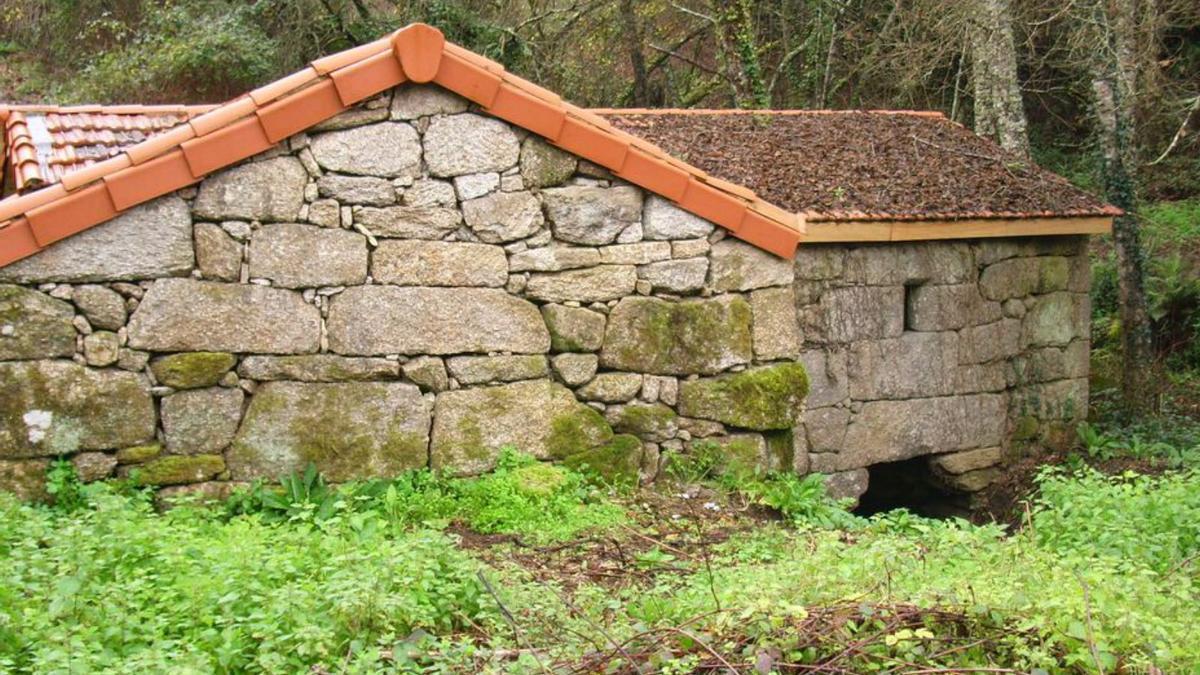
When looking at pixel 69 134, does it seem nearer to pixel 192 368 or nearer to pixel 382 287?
pixel 192 368

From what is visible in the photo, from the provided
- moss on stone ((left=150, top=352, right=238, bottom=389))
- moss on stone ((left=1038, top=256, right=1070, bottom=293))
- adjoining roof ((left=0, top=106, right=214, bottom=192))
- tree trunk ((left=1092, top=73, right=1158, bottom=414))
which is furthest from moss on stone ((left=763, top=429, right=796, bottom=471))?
tree trunk ((left=1092, top=73, right=1158, bottom=414))

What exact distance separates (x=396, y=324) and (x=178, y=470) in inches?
55.3

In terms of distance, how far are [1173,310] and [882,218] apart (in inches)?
250

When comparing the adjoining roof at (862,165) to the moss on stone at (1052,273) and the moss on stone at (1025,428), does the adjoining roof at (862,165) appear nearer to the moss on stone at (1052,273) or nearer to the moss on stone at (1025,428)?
the moss on stone at (1052,273)

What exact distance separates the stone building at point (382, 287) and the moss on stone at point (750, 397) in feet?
0.05

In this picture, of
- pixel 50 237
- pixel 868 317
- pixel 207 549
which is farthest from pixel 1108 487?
pixel 50 237

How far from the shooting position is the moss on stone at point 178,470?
21.3 feet

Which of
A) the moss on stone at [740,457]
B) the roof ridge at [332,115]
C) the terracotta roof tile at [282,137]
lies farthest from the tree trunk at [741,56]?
the moss on stone at [740,457]

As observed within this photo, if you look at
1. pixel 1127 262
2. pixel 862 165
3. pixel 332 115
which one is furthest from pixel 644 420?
pixel 1127 262

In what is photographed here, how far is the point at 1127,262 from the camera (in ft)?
35.9

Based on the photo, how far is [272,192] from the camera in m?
6.61

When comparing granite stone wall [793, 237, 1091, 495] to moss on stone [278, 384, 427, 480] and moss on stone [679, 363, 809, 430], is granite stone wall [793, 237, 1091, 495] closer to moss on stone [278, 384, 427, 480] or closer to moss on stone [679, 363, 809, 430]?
moss on stone [679, 363, 809, 430]

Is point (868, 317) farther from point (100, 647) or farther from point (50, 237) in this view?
point (100, 647)

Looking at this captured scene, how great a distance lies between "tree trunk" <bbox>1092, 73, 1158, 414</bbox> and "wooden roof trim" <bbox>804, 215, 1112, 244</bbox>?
2.94 ft
